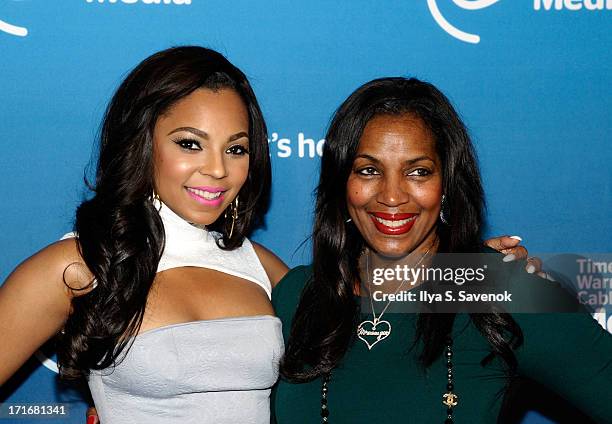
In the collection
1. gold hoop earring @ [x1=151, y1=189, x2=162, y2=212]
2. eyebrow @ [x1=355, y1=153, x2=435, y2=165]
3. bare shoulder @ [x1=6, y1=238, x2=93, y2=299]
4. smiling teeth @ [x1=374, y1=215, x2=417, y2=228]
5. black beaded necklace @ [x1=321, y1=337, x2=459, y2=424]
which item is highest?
eyebrow @ [x1=355, y1=153, x2=435, y2=165]

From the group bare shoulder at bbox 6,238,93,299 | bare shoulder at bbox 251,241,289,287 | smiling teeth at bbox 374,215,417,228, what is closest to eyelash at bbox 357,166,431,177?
smiling teeth at bbox 374,215,417,228

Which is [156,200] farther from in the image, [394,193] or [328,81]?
[328,81]

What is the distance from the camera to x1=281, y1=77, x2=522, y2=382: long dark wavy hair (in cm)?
194

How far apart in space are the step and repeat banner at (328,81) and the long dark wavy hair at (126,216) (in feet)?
1.41

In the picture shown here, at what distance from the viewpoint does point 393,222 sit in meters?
1.95

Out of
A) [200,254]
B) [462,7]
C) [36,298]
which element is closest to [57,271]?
[36,298]

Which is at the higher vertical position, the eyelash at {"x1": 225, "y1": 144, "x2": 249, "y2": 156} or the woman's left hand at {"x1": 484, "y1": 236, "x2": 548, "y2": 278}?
the eyelash at {"x1": 225, "y1": 144, "x2": 249, "y2": 156}

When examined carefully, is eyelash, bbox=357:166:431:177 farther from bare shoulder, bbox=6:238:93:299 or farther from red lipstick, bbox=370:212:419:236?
bare shoulder, bbox=6:238:93:299

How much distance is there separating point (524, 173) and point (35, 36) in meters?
1.55

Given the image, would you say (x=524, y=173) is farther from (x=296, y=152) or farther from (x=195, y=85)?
(x=195, y=85)

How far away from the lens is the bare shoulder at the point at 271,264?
89.9 inches

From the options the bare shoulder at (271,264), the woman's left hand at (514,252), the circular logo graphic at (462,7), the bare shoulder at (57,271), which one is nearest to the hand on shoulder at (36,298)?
the bare shoulder at (57,271)

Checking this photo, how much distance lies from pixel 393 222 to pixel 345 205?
0.17 metres

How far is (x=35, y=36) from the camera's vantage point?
242 cm
